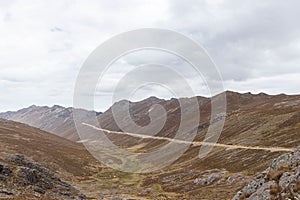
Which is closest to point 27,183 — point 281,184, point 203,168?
point 281,184

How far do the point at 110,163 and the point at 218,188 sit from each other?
3608 inches

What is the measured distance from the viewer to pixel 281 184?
21688 millimetres

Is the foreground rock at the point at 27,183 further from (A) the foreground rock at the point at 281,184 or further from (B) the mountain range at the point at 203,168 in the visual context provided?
(A) the foreground rock at the point at 281,184

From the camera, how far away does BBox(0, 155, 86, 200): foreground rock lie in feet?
126

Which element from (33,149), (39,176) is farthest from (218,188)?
(33,149)

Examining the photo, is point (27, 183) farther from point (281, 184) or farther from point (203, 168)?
point (203, 168)

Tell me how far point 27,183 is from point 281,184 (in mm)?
33705

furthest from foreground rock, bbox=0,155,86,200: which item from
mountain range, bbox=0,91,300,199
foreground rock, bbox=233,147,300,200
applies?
foreground rock, bbox=233,147,300,200

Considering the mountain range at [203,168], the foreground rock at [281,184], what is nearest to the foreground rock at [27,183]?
the mountain range at [203,168]

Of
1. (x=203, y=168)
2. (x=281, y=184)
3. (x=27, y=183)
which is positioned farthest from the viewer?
(x=203, y=168)

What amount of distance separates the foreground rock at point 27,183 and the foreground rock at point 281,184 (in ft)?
82.6

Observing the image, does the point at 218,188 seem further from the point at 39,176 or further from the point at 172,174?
the point at 39,176

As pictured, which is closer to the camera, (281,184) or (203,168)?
(281,184)

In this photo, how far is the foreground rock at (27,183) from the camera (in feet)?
126
